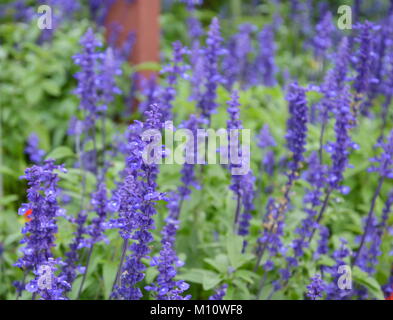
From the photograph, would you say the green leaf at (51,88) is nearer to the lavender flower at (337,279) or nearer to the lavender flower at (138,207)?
the lavender flower at (138,207)

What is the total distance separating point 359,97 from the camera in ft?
12.3

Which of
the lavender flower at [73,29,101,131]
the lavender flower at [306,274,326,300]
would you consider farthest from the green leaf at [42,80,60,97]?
the lavender flower at [306,274,326,300]

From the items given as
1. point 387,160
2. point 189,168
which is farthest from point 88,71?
point 387,160

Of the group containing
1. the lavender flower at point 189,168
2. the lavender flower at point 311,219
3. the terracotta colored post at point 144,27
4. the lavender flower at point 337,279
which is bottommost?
the lavender flower at point 337,279

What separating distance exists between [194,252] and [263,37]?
3325mm

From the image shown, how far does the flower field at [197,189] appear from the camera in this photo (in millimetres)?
2662

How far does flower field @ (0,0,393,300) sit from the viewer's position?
2.66 m

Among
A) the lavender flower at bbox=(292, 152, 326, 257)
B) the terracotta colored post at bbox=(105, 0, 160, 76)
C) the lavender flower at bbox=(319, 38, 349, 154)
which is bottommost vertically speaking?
the lavender flower at bbox=(292, 152, 326, 257)

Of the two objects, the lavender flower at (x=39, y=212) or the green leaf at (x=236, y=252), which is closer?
the lavender flower at (x=39, y=212)

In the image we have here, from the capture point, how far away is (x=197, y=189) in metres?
3.78
